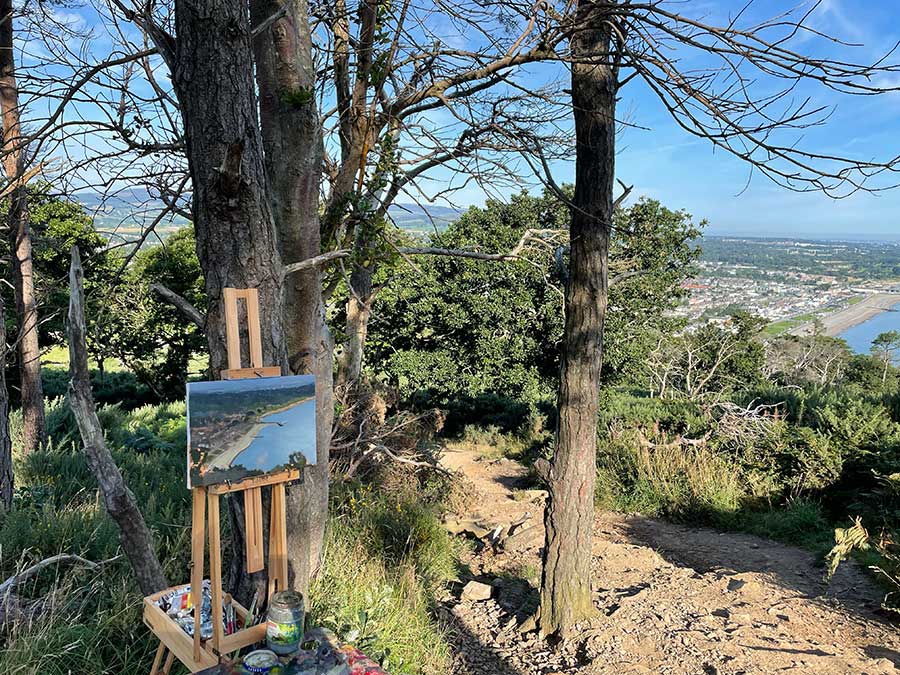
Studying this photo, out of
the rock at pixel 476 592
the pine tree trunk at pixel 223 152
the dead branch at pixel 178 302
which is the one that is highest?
the pine tree trunk at pixel 223 152

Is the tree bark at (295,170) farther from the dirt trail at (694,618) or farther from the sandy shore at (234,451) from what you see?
the dirt trail at (694,618)

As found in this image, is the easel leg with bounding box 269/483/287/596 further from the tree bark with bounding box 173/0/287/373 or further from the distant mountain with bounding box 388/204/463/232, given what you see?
the distant mountain with bounding box 388/204/463/232

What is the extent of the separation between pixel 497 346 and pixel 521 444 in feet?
7.56

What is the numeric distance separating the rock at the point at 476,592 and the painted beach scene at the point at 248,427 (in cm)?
280

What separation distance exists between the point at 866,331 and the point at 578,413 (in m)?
32.0

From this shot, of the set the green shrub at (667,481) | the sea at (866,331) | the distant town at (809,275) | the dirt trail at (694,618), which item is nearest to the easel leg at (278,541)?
the dirt trail at (694,618)

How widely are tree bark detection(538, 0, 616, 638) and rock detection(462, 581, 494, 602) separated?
0.79m

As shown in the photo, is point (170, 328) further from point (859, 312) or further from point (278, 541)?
point (859, 312)

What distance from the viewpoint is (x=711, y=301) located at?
24.6 m

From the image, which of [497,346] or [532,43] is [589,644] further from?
[497,346]

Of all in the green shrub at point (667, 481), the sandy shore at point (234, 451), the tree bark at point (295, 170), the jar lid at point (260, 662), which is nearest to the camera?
the jar lid at point (260, 662)

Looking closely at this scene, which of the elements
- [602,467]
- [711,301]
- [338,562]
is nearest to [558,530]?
A: [338,562]

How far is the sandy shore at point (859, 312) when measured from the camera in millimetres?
32416

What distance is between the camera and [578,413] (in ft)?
12.6
